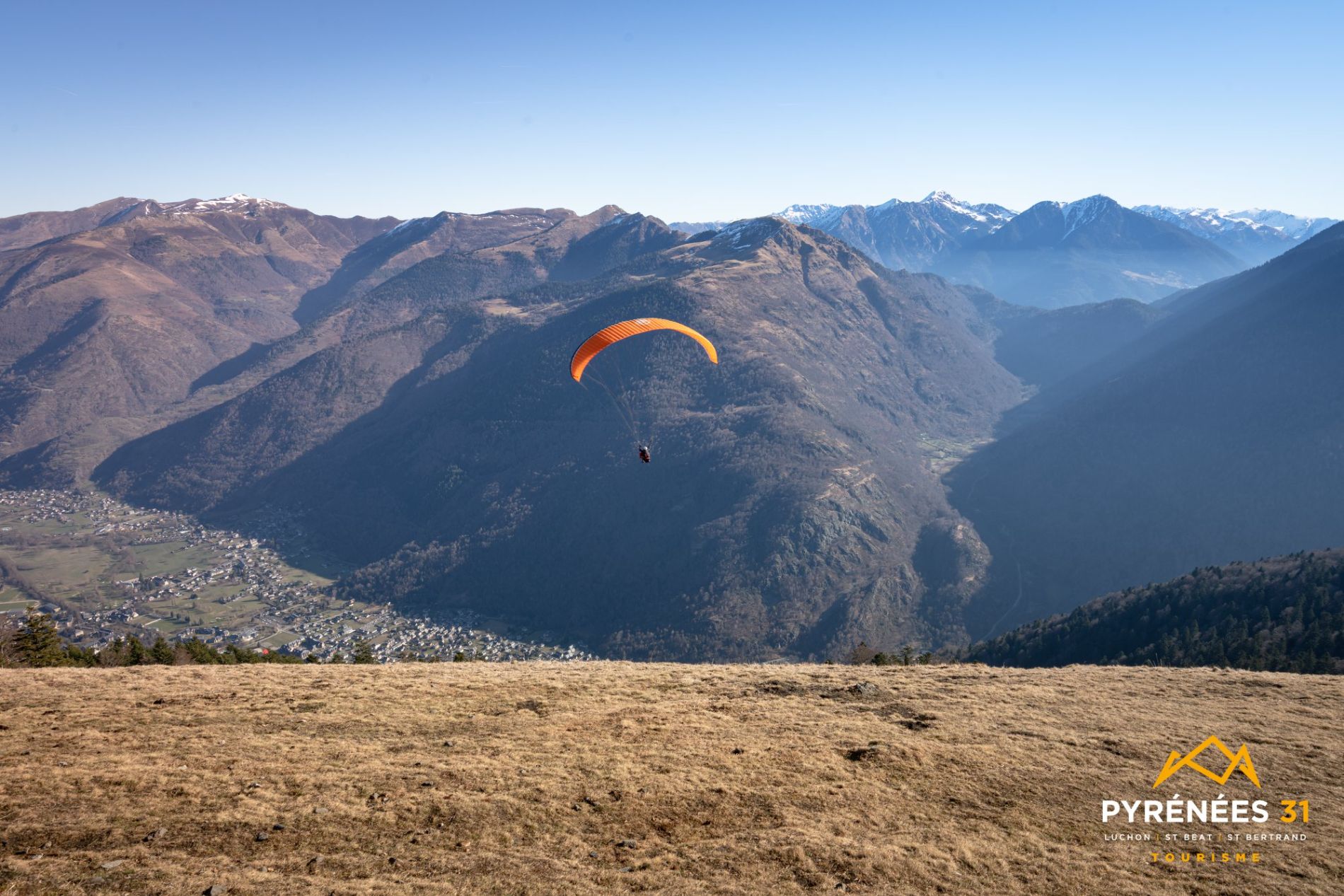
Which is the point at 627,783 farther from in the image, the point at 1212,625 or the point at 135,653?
the point at 1212,625

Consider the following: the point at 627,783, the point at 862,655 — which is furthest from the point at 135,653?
the point at 862,655

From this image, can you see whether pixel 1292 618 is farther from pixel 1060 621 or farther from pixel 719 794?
pixel 719 794

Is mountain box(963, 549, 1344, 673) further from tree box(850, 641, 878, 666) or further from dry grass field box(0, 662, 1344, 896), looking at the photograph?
dry grass field box(0, 662, 1344, 896)

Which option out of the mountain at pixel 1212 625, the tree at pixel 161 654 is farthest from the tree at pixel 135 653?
the mountain at pixel 1212 625

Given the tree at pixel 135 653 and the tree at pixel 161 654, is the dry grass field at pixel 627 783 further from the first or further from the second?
the tree at pixel 135 653

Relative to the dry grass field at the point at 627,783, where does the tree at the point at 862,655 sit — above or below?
below

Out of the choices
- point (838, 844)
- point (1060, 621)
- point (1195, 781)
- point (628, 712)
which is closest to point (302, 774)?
point (628, 712)

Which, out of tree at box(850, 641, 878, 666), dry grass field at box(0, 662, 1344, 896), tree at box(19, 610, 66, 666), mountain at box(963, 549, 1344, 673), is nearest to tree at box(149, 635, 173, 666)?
tree at box(19, 610, 66, 666)
